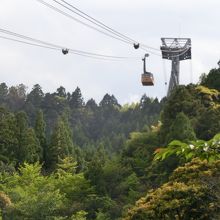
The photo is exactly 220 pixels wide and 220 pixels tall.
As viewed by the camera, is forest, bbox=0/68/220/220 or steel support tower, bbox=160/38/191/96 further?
steel support tower, bbox=160/38/191/96

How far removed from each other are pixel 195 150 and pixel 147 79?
25.8 meters

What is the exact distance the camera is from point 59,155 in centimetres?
4950

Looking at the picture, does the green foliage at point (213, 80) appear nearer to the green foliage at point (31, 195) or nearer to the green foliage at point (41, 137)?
the green foliage at point (31, 195)

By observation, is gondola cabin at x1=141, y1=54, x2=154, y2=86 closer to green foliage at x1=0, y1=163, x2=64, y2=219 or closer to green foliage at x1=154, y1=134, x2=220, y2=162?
green foliage at x1=0, y1=163, x2=64, y2=219

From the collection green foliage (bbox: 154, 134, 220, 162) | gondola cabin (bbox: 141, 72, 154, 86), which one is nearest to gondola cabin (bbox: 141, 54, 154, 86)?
gondola cabin (bbox: 141, 72, 154, 86)

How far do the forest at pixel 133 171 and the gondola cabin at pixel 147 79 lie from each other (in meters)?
3.12

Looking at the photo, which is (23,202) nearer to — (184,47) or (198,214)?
(198,214)

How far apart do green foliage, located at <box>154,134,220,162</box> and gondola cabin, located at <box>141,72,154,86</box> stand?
25.6m

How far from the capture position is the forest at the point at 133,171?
18406mm

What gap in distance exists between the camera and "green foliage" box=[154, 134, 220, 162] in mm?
3193

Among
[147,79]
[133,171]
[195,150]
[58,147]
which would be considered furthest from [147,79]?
[195,150]

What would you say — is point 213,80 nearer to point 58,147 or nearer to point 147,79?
point 147,79

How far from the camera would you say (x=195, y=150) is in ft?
10.6

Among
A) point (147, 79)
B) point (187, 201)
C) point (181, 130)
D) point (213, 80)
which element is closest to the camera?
point (187, 201)
